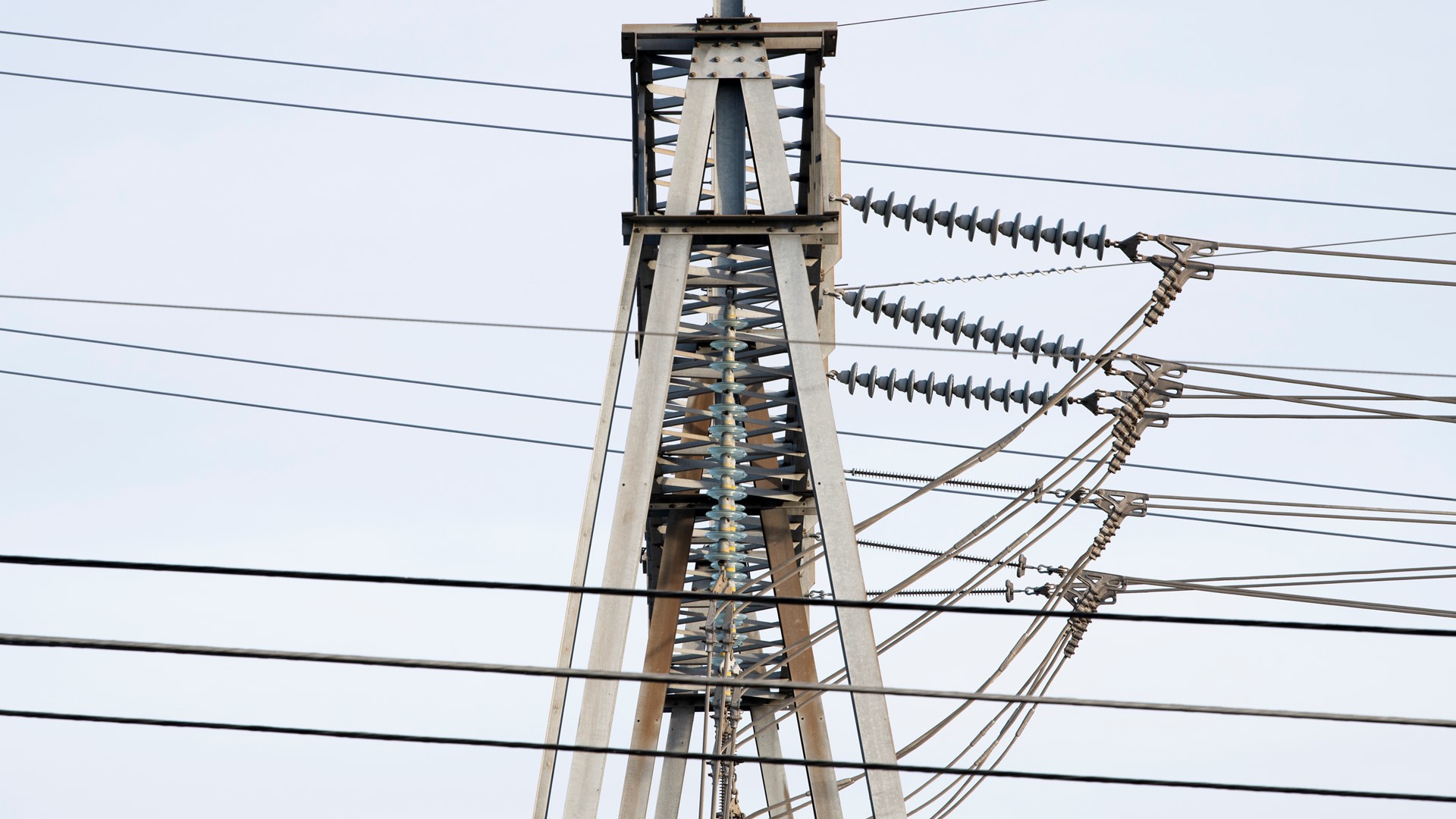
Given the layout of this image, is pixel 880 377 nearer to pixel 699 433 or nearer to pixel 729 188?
pixel 699 433

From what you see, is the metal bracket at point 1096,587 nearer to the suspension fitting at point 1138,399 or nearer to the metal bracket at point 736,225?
the suspension fitting at point 1138,399

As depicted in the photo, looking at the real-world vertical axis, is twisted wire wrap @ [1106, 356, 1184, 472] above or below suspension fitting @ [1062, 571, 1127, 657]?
above

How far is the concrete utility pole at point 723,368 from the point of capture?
11.1m

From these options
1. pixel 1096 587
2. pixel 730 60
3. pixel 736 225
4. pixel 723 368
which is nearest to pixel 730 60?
pixel 730 60

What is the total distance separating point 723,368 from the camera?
1372 centimetres

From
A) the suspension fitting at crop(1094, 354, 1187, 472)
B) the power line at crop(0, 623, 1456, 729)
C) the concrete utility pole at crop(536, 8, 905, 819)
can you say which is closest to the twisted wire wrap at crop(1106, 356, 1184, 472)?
the suspension fitting at crop(1094, 354, 1187, 472)

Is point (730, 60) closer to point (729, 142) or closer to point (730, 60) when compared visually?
point (730, 60)

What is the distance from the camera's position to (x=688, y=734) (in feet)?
56.5

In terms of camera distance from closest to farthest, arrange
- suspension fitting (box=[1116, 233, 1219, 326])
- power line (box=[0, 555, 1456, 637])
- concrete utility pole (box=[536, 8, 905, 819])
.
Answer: power line (box=[0, 555, 1456, 637]), concrete utility pole (box=[536, 8, 905, 819]), suspension fitting (box=[1116, 233, 1219, 326])

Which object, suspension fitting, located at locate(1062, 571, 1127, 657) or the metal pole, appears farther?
suspension fitting, located at locate(1062, 571, 1127, 657)

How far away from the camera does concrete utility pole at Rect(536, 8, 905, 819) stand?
36.5 ft

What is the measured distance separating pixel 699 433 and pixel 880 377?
1.66 m

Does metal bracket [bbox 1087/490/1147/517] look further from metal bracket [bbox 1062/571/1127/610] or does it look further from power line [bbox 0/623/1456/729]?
power line [bbox 0/623/1456/729]

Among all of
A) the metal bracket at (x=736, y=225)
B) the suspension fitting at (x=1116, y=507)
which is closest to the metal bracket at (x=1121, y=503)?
the suspension fitting at (x=1116, y=507)
